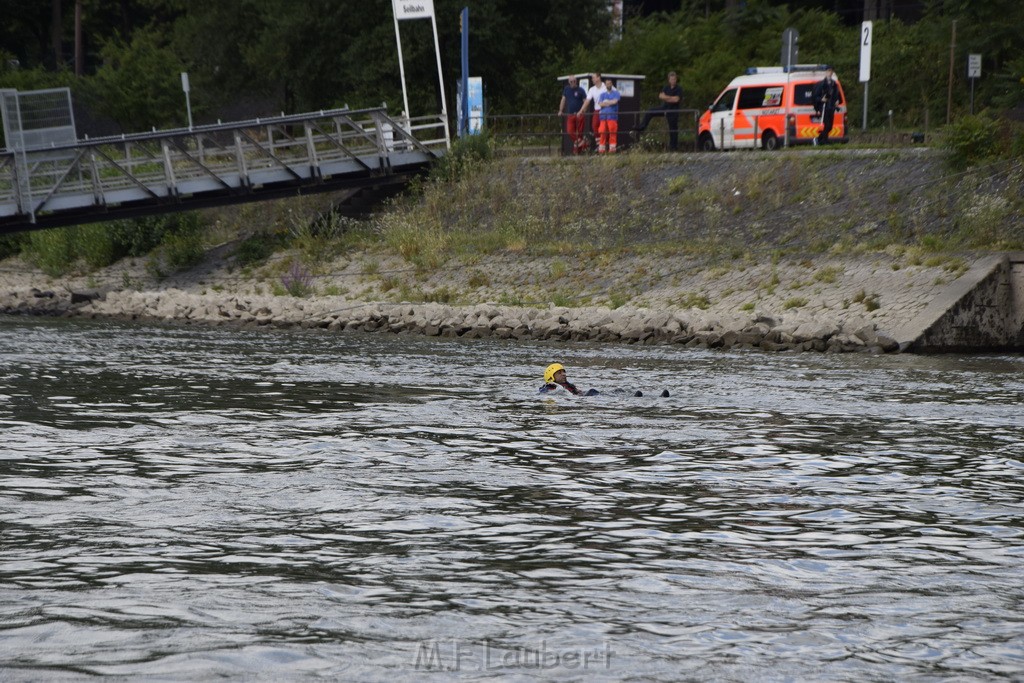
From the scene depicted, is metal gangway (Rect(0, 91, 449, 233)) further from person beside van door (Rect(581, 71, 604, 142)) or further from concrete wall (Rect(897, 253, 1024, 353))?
concrete wall (Rect(897, 253, 1024, 353))

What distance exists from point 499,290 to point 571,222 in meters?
3.53

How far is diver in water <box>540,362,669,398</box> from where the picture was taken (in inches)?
718

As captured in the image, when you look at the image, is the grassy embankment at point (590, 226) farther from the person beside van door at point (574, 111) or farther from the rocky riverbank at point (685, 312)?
the person beside van door at point (574, 111)

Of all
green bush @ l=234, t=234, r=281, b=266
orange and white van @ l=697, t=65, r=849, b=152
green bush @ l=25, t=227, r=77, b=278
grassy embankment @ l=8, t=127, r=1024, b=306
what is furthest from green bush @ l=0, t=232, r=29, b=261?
orange and white van @ l=697, t=65, r=849, b=152

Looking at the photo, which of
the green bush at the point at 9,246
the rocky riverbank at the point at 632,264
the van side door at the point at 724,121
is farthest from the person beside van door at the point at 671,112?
the green bush at the point at 9,246

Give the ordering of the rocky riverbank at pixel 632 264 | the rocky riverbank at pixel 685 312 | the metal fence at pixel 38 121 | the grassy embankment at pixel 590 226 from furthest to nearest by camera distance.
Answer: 1. the metal fence at pixel 38 121
2. the grassy embankment at pixel 590 226
3. the rocky riverbank at pixel 632 264
4. the rocky riverbank at pixel 685 312

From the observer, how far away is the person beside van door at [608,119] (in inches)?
1417

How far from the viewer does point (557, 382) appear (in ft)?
60.2

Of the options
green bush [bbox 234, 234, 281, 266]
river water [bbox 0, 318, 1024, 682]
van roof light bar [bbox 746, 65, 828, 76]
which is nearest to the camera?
river water [bbox 0, 318, 1024, 682]

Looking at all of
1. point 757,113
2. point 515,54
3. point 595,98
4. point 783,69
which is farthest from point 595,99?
point 515,54

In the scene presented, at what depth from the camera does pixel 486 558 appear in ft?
32.8

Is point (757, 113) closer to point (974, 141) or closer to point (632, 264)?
point (632, 264)

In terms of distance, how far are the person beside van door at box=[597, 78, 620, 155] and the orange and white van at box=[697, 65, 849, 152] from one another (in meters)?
2.23

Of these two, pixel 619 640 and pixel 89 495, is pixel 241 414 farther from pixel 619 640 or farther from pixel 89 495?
pixel 619 640
